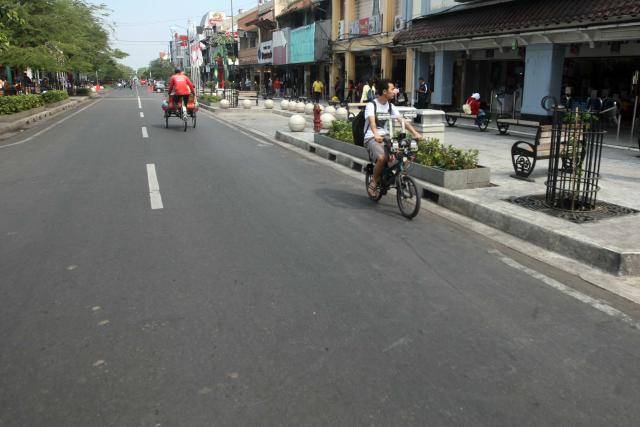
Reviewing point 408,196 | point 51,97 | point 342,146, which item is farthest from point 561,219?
point 51,97

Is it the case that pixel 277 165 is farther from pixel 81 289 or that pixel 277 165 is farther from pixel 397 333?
pixel 397 333

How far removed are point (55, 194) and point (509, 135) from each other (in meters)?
13.5

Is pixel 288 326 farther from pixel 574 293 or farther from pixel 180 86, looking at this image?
pixel 180 86

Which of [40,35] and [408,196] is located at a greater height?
[40,35]

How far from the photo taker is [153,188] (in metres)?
9.10

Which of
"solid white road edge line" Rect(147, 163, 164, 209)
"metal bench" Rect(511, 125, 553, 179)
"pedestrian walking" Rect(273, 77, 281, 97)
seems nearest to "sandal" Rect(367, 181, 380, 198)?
"metal bench" Rect(511, 125, 553, 179)

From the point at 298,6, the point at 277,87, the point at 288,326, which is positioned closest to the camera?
the point at 288,326

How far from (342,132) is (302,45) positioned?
29.4 m

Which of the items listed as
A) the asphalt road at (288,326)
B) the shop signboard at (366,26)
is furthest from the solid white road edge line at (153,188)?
the shop signboard at (366,26)

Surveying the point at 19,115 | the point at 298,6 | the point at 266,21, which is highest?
the point at 266,21

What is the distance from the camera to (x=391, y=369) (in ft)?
11.4

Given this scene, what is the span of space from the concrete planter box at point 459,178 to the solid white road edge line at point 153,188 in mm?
4355

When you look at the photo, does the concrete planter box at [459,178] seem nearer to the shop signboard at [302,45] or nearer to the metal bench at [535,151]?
the metal bench at [535,151]

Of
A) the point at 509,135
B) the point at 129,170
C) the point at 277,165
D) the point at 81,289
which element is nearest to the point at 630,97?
the point at 509,135
